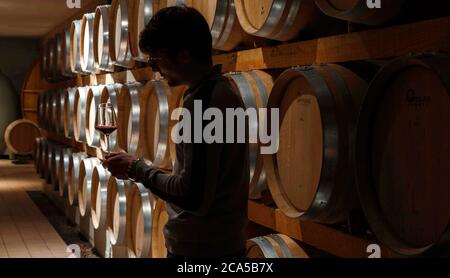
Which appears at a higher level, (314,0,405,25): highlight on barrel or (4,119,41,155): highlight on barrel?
(314,0,405,25): highlight on barrel

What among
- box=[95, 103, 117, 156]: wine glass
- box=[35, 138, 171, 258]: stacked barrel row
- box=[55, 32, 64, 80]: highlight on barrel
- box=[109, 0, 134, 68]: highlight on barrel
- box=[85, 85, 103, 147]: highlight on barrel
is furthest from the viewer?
box=[55, 32, 64, 80]: highlight on barrel

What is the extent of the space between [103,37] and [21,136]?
1029cm

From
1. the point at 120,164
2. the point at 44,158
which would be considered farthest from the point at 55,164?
the point at 120,164

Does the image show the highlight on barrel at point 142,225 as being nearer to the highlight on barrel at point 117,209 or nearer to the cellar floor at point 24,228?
the highlight on barrel at point 117,209

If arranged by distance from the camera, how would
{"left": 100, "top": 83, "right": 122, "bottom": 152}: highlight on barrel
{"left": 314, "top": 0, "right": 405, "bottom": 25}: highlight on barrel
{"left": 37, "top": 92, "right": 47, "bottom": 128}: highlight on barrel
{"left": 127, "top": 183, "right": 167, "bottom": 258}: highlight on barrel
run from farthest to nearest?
{"left": 37, "top": 92, "right": 47, "bottom": 128}: highlight on barrel → {"left": 100, "top": 83, "right": 122, "bottom": 152}: highlight on barrel → {"left": 127, "top": 183, "right": 167, "bottom": 258}: highlight on barrel → {"left": 314, "top": 0, "right": 405, "bottom": 25}: highlight on barrel

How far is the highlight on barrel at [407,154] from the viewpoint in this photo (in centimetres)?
167

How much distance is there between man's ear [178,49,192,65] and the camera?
2.10 meters

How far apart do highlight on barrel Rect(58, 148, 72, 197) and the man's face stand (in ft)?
18.2

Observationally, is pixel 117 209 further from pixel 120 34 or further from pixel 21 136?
pixel 21 136

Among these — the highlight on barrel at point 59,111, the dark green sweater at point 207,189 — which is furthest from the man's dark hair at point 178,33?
the highlight on barrel at point 59,111

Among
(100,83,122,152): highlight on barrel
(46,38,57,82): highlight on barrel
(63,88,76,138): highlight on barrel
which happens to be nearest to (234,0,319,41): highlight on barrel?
(100,83,122,152): highlight on barrel

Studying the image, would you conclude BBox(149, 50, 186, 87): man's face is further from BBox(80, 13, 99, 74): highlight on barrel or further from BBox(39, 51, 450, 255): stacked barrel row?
BBox(80, 13, 99, 74): highlight on barrel

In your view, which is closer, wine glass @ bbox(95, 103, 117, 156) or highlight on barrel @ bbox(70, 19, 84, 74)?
wine glass @ bbox(95, 103, 117, 156)

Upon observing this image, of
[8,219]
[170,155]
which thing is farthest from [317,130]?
[8,219]
